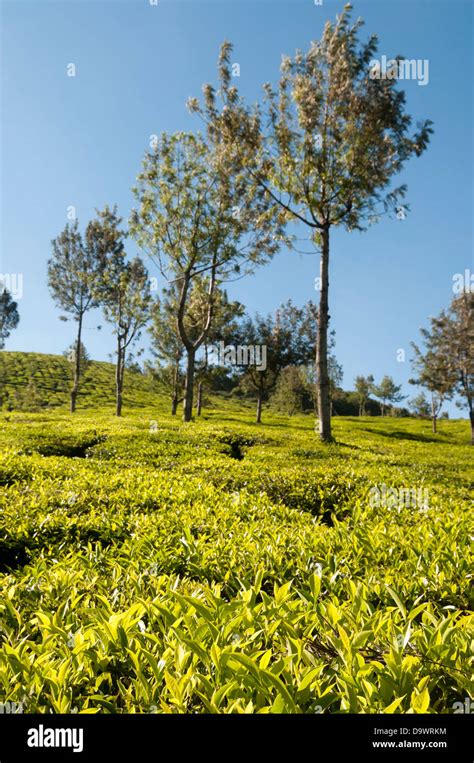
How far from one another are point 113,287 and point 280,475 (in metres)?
35.0

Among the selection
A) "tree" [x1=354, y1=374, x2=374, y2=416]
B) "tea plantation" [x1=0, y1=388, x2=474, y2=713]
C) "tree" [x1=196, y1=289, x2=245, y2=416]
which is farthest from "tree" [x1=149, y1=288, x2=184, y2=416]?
"tree" [x1=354, y1=374, x2=374, y2=416]

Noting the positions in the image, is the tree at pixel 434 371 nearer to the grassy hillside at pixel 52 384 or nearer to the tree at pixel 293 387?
the tree at pixel 293 387

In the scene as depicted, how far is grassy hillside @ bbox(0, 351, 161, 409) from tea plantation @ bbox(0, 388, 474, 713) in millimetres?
54458

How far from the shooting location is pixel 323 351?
63.9ft

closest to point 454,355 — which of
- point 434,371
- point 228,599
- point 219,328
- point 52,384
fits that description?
point 434,371

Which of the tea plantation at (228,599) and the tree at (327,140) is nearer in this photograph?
the tea plantation at (228,599)

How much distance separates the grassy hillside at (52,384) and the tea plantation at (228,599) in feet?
179

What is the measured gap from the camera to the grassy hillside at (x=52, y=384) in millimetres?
62125

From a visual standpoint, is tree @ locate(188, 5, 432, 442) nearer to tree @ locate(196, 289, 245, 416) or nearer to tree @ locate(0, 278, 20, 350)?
tree @ locate(196, 289, 245, 416)

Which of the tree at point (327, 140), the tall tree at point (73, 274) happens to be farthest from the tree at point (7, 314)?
the tree at point (327, 140)

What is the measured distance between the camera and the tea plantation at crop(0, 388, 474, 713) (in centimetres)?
215

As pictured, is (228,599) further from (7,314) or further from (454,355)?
(7,314)

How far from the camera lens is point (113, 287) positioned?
39156mm

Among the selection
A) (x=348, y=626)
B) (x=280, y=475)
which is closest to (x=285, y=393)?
(x=280, y=475)
